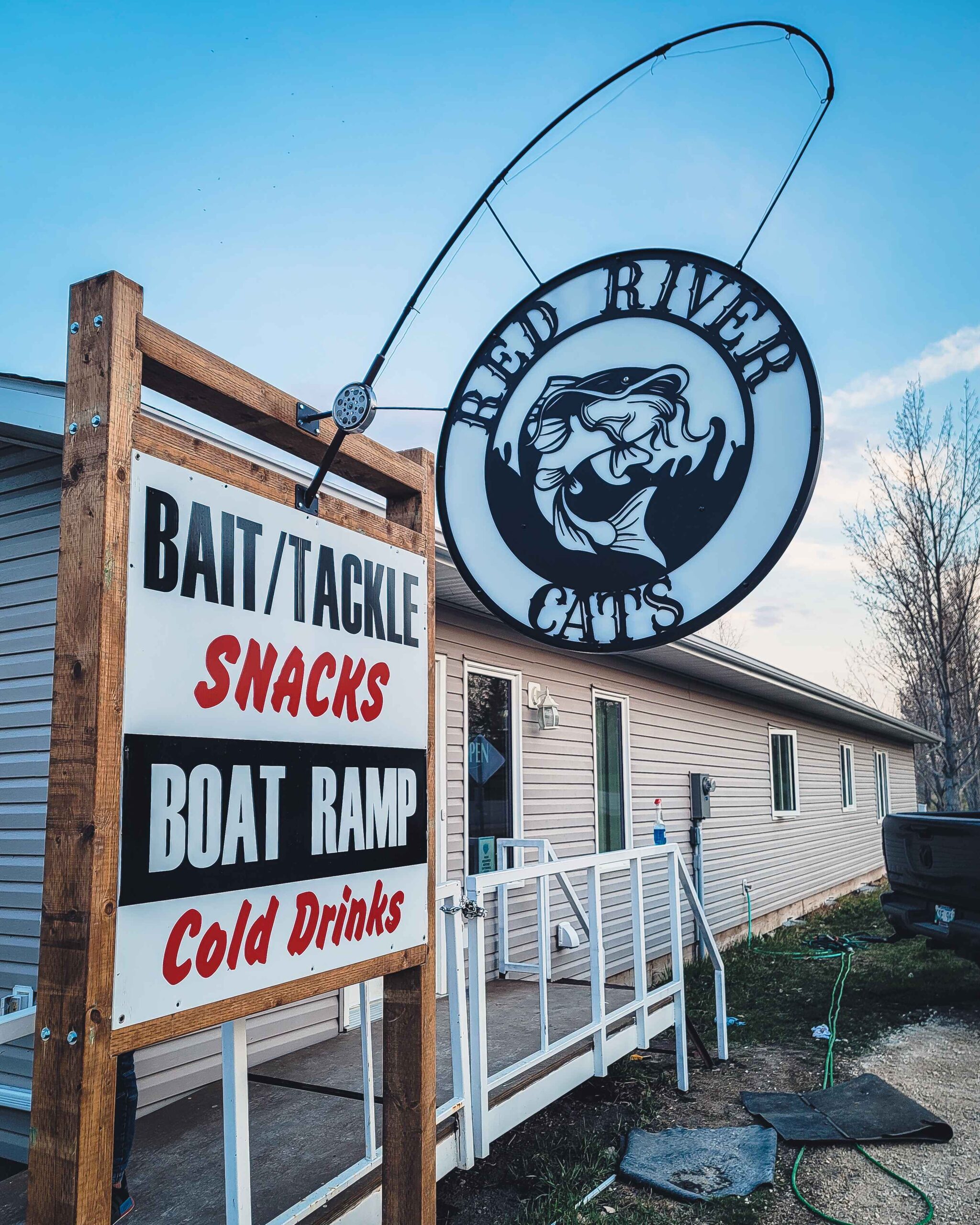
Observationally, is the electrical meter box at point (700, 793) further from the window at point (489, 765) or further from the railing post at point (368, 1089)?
the railing post at point (368, 1089)

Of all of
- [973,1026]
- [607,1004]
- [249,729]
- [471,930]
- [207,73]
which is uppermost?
[207,73]

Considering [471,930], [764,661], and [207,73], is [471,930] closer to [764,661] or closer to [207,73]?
[207,73]

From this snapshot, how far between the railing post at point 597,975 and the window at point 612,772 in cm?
346

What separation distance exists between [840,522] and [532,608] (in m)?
14.2

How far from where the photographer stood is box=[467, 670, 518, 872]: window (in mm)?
6328

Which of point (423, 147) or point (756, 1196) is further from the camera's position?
point (423, 147)

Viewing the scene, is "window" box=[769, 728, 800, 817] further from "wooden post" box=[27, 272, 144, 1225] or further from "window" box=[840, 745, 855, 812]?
"wooden post" box=[27, 272, 144, 1225]

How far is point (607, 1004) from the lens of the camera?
5.28 meters

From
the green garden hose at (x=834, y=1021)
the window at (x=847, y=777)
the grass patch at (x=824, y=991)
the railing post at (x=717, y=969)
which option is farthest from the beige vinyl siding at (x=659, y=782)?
the railing post at (x=717, y=969)

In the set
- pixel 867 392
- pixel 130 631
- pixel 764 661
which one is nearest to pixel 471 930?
pixel 130 631

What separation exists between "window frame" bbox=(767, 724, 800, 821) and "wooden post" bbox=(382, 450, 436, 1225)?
1178cm

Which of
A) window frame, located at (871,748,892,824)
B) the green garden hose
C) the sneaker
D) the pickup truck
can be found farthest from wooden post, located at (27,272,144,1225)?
window frame, located at (871,748,892,824)

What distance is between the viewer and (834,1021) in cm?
688

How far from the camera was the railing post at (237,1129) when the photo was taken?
191cm
